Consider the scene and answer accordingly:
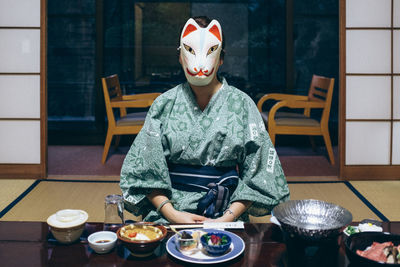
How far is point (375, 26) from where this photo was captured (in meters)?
4.04

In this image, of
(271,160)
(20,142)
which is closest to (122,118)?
(20,142)

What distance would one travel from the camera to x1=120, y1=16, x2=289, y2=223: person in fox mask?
1.91 m

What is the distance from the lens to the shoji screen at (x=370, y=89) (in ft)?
13.2

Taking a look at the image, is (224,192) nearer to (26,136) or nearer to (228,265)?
(228,265)

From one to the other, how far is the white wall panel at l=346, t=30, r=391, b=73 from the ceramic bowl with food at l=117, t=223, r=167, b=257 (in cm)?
299

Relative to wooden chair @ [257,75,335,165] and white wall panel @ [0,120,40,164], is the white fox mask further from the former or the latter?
wooden chair @ [257,75,335,165]

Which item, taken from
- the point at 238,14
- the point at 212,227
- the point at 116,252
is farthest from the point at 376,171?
the point at 116,252

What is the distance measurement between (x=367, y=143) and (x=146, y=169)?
106 inches

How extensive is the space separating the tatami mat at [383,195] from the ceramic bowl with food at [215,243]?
2.01 meters

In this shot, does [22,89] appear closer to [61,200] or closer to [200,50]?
[61,200]

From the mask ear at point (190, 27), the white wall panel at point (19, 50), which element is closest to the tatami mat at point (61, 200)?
the white wall panel at point (19, 50)

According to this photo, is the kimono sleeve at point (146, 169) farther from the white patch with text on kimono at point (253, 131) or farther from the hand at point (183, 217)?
the white patch with text on kimono at point (253, 131)

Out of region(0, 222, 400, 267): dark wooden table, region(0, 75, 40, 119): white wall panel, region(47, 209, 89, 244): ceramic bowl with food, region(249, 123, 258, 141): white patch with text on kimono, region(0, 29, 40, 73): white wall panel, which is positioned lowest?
region(0, 222, 400, 267): dark wooden table

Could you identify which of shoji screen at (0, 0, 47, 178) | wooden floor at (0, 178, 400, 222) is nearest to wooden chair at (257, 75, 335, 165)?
wooden floor at (0, 178, 400, 222)
